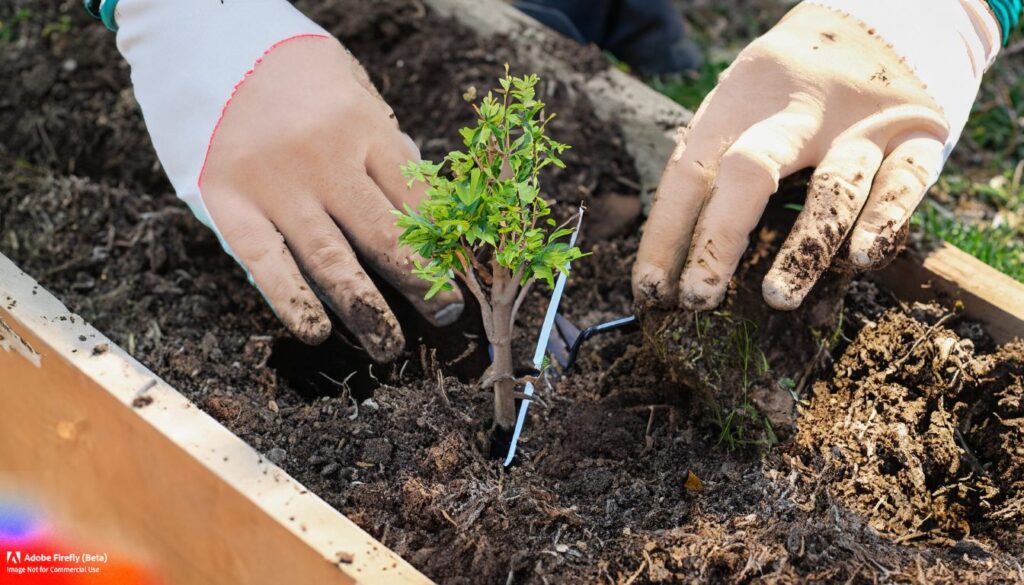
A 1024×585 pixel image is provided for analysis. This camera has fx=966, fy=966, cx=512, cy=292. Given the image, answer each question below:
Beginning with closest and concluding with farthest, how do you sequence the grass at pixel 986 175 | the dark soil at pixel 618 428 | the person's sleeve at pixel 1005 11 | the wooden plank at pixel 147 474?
1. the wooden plank at pixel 147 474
2. the dark soil at pixel 618 428
3. the person's sleeve at pixel 1005 11
4. the grass at pixel 986 175

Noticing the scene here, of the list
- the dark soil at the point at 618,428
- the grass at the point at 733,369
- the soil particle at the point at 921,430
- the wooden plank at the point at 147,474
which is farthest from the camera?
the grass at the point at 733,369

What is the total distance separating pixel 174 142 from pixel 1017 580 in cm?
172

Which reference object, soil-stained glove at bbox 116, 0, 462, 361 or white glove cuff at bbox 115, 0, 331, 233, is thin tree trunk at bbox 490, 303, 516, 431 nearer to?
soil-stained glove at bbox 116, 0, 462, 361

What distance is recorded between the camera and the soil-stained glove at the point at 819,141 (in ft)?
5.76

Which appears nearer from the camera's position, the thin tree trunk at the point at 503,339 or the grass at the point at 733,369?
the thin tree trunk at the point at 503,339

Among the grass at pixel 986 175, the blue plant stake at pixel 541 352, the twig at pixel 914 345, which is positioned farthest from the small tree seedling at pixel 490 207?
the grass at pixel 986 175

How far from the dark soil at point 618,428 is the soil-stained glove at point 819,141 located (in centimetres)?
17

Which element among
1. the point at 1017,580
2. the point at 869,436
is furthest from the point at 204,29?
the point at 1017,580

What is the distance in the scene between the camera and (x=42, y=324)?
173 cm

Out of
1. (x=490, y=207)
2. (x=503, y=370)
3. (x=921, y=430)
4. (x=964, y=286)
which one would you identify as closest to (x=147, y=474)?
(x=503, y=370)

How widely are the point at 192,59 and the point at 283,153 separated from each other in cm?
29

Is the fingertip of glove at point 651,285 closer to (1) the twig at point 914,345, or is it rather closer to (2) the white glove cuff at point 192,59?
(1) the twig at point 914,345

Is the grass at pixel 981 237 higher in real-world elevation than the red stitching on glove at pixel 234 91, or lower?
lower

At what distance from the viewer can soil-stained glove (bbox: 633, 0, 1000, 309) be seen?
175cm
